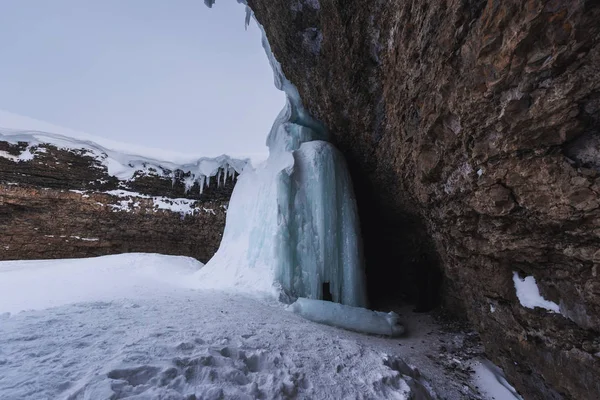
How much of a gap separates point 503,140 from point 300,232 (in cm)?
386

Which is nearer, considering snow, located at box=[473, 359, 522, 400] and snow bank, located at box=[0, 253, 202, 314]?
snow, located at box=[473, 359, 522, 400]

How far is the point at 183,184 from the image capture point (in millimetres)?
9438

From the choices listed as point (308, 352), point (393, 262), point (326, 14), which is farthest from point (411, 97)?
point (393, 262)

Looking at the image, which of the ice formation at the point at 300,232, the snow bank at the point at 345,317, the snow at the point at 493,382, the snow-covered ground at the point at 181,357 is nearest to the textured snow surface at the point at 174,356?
the snow-covered ground at the point at 181,357

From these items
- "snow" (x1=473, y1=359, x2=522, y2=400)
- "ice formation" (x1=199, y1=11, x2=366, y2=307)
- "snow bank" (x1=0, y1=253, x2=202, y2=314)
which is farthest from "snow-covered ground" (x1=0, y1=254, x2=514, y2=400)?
"ice formation" (x1=199, y1=11, x2=366, y2=307)

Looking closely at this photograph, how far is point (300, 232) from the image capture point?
5398 mm

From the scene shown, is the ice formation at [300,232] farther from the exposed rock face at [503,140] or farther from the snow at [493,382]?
the snow at [493,382]

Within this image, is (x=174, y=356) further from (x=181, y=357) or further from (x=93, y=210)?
(x=93, y=210)

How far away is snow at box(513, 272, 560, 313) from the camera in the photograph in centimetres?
207

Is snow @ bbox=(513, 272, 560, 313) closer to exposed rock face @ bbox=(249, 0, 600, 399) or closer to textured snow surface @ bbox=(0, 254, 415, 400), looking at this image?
exposed rock face @ bbox=(249, 0, 600, 399)

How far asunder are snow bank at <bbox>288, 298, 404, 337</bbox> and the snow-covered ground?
59 centimetres

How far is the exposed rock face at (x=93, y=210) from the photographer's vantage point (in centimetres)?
804

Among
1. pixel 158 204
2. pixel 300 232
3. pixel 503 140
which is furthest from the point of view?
pixel 158 204

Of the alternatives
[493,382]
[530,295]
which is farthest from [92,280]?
[530,295]
